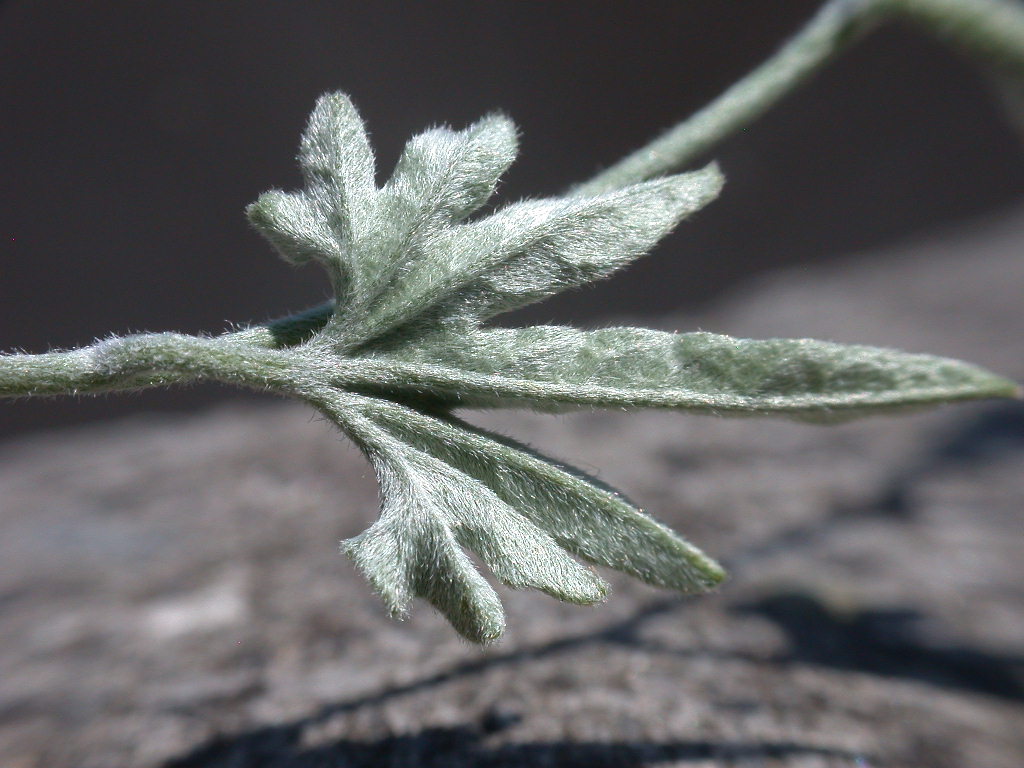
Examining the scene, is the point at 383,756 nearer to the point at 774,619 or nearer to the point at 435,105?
the point at 774,619

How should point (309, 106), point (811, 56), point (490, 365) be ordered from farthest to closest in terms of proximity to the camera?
point (309, 106) → point (811, 56) → point (490, 365)

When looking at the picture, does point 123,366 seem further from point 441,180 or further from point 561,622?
point 561,622

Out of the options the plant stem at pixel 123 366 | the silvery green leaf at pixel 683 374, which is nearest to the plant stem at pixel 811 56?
the silvery green leaf at pixel 683 374

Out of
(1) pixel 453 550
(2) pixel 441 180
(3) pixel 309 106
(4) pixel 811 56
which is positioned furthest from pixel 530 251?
(3) pixel 309 106

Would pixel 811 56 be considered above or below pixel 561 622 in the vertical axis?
above

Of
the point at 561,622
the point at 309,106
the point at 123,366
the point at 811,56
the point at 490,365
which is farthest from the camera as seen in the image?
the point at 309,106
